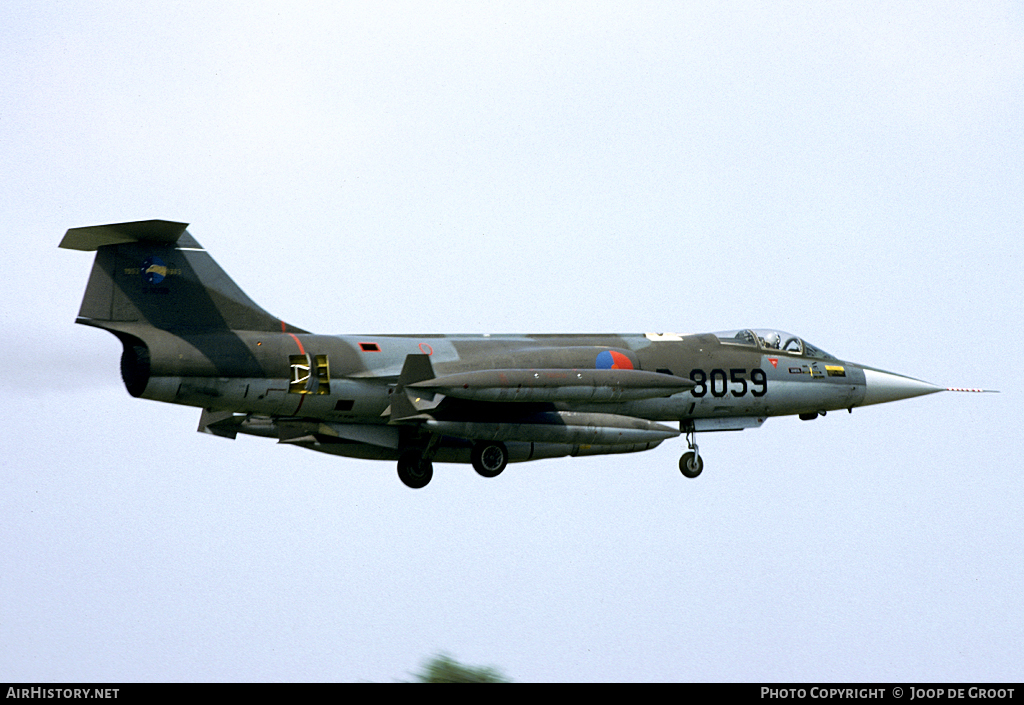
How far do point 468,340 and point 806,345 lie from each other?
695 cm

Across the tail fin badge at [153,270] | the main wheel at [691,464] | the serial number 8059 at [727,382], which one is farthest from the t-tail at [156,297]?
the main wheel at [691,464]

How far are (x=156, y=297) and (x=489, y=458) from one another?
644cm

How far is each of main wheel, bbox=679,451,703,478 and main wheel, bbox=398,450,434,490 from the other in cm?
475

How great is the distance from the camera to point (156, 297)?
21.6 m

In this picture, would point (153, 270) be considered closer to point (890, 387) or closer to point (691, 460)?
point (691, 460)

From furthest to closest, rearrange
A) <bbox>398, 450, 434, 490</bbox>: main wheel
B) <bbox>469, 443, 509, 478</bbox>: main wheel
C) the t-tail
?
<bbox>398, 450, 434, 490</bbox>: main wheel, <bbox>469, 443, 509, 478</bbox>: main wheel, the t-tail

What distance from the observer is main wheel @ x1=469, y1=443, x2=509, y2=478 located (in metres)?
24.7

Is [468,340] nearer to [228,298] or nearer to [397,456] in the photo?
[397,456]

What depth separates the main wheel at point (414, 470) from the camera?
25703mm

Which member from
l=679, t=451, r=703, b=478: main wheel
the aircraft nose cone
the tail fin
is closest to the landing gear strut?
l=679, t=451, r=703, b=478: main wheel

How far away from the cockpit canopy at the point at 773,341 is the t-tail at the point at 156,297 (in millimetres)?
9514

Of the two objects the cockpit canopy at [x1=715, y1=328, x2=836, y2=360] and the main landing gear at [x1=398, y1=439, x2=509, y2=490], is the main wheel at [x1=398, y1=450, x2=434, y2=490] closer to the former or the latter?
the main landing gear at [x1=398, y1=439, x2=509, y2=490]

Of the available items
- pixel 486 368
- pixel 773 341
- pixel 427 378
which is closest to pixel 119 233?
pixel 427 378

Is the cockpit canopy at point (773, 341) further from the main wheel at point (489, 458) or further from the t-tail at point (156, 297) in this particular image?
the t-tail at point (156, 297)
